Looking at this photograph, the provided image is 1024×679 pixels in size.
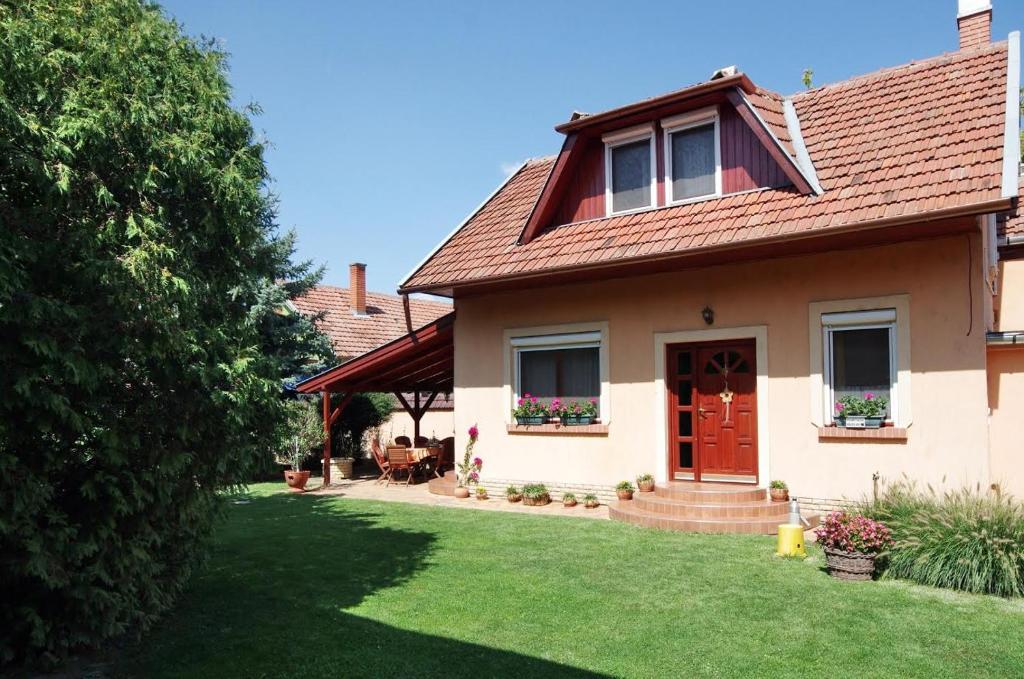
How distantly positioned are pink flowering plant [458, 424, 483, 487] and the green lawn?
4.37 meters

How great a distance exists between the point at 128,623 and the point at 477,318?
9.17 metres

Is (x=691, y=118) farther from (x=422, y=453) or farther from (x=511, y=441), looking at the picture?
(x=422, y=453)

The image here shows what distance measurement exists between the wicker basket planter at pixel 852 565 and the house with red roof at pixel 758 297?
2.55m

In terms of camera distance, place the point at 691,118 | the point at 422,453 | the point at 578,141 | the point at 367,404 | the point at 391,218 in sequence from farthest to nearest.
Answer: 1. the point at 367,404
2. the point at 391,218
3. the point at 422,453
4. the point at 578,141
5. the point at 691,118

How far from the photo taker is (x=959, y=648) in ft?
18.0

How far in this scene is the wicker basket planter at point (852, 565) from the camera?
7.34 m

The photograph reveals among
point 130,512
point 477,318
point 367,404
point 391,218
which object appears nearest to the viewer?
point 130,512

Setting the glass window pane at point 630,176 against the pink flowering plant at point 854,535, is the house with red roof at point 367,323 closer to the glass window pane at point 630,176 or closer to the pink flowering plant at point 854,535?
the glass window pane at point 630,176

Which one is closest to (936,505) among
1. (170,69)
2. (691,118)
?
(691,118)

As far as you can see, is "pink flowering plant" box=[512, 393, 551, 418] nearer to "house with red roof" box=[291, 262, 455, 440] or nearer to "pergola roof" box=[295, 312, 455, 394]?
"pergola roof" box=[295, 312, 455, 394]

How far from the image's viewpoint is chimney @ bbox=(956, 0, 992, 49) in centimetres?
1323

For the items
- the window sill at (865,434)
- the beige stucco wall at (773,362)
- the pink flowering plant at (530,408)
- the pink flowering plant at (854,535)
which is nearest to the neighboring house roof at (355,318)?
the beige stucco wall at (773,362)

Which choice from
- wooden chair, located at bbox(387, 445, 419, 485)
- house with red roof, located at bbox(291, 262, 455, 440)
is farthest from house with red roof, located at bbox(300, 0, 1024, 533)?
house with red roof, located at bbox(291, 262, 455, 440)

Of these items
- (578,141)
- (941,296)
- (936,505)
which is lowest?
(936,505)
